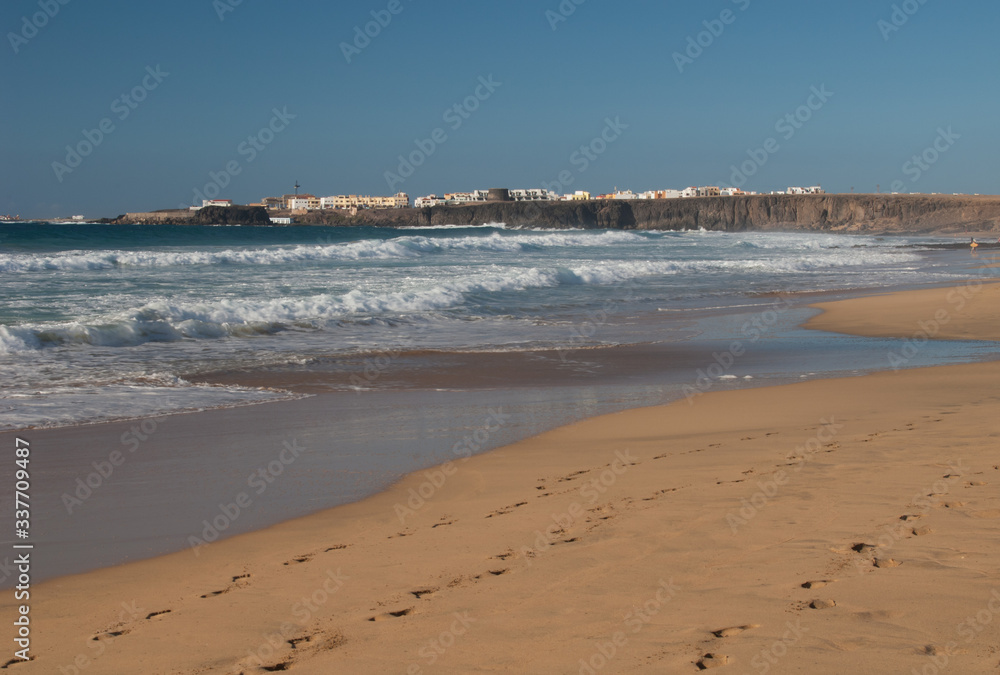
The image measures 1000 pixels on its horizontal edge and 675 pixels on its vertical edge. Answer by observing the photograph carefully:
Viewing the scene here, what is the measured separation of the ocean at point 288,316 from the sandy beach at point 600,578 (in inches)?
156

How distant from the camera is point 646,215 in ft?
378

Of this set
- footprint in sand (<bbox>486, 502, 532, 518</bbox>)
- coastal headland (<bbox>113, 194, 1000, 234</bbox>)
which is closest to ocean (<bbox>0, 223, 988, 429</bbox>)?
footprint in sand (<bbox>486, 502, 532, 518</bbox>)

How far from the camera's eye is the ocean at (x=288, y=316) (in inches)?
344

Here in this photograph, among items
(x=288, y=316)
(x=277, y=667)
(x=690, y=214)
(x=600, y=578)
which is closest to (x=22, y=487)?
(x=277, y=667)

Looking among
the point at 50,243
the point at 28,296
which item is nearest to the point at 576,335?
the point at 28,296

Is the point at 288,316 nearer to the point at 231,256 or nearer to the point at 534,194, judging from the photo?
the point at 231,256

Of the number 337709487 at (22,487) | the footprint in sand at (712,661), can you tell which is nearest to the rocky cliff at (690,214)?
the number 337709487 at (22,487)

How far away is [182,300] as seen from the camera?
16312 millimetres

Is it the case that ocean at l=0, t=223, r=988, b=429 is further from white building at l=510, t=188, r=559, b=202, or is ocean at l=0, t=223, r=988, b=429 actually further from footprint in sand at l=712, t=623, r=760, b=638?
white building at l=510, t=188, r=559, b=202

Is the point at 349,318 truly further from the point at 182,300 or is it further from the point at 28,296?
the point at 28,296

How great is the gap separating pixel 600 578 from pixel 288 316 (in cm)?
1257

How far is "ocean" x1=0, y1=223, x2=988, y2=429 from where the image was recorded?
344 inches

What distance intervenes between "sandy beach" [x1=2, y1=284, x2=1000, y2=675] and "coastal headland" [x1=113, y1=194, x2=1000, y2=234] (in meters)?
104

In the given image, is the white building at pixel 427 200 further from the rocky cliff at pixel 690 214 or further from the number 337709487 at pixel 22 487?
the number 337709487 at pixel 22 487
